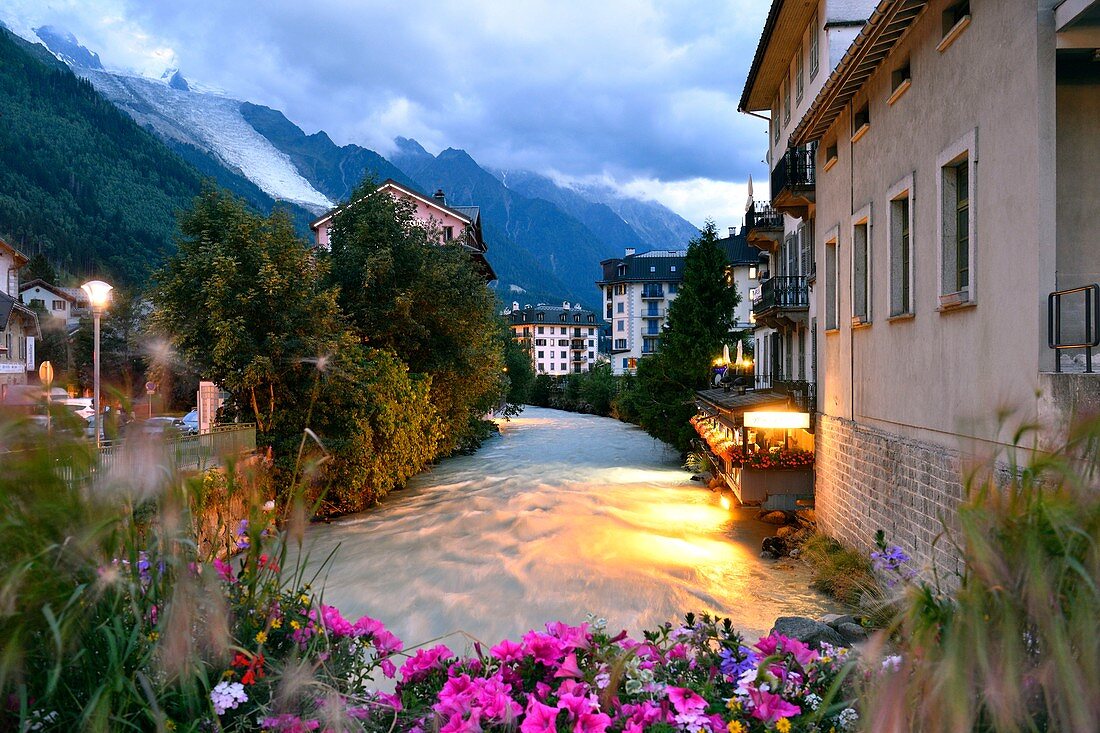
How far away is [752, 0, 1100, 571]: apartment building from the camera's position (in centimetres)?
626

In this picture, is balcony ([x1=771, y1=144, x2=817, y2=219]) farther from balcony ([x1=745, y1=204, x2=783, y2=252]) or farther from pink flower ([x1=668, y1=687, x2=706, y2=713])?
pink flower ([x1=668, y1=687, x2=706, y2=713])

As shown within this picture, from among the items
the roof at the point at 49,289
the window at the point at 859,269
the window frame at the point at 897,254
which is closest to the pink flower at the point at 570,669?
the window frame at the point at 897,254

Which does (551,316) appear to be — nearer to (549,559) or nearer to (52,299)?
(52,299)

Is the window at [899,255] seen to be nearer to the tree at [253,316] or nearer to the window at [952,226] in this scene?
the window at [952,226]

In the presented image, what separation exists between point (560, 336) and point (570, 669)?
4414 inches

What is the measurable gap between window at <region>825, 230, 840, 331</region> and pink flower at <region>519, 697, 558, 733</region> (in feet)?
39.8

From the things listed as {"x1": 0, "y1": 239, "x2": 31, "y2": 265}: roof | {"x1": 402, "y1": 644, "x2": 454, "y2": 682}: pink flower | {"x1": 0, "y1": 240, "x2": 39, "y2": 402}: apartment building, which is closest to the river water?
{"x1": 402, "y1": 644, "x2": 454, "y2": 682}: pink flower

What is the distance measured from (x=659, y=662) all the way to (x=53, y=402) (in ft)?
7.69

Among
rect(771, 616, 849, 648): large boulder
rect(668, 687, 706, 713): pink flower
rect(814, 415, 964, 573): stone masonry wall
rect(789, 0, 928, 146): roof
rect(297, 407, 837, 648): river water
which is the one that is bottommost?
rect(297, 407, 837, 648): river water

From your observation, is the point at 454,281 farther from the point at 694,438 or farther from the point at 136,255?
the point at 136,255

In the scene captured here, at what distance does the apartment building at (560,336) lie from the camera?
372 ft

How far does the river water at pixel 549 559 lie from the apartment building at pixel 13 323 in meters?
29.4

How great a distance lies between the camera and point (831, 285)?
45.5 feet

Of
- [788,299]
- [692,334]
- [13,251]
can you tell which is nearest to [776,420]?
[788,299]
